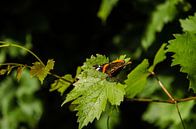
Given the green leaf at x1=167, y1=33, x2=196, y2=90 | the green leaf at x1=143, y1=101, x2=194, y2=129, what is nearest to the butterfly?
the green leaf at x1=167, y1=33, x2=196, y2=90

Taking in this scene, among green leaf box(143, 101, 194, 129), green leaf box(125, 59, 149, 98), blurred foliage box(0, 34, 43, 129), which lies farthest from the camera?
Result: blurred foliage box(0, 34, 43, 129)

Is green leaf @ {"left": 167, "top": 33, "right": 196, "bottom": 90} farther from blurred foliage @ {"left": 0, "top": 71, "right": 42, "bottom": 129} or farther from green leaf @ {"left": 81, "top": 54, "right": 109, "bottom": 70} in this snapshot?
blurred foliage @ {"left": 0, "top": 71, "right": 42, "bottom": 129}

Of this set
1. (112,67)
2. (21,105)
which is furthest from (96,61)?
(21,105)

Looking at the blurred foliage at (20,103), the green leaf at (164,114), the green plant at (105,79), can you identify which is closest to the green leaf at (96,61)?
the green plant at (105,79)

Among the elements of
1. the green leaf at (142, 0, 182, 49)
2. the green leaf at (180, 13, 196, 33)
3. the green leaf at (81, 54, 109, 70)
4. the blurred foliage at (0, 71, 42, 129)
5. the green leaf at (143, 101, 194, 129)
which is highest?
the blurred foliage at (0, 71, 42, 129)

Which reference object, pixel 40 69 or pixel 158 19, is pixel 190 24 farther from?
pixel 158 19

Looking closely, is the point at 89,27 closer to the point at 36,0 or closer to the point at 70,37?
the point at 70,37
